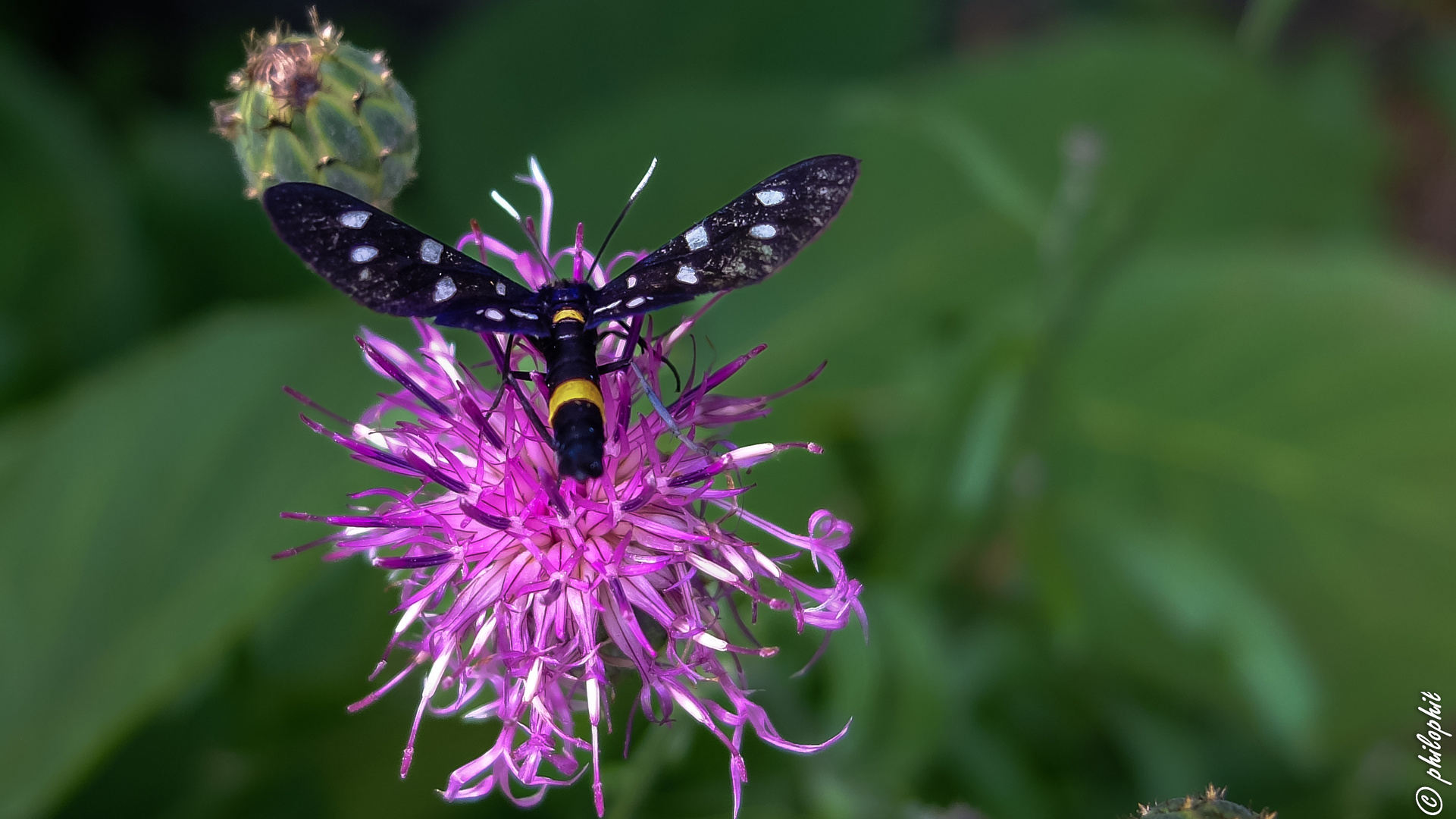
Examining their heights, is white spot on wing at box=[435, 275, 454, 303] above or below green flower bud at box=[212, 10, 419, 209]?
below

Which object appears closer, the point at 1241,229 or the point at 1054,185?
the point at 1054,185

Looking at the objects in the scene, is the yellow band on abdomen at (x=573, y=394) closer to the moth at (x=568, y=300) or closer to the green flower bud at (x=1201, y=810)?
the moth at (x=568, y=300)

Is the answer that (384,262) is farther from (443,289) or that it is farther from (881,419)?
(881,419)

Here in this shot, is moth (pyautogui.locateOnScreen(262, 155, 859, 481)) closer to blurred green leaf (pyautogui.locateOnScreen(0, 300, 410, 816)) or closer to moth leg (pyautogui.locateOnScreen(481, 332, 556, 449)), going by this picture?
moth leg (pyautogui.locateOnScreen(481, 332, 556, 449))

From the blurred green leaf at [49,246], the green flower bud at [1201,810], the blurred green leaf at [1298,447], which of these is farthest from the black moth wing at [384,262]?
the blurred green leaf at [49,246]

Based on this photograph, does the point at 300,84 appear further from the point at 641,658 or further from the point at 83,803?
the point at 83,803

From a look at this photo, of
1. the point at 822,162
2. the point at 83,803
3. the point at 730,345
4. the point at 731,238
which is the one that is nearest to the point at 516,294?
the point at 731,238
